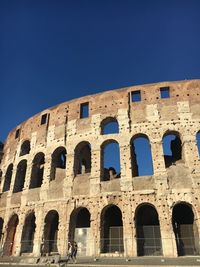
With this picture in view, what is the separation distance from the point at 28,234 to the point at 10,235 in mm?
1843

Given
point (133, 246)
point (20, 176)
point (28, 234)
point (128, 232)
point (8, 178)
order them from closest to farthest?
point (133, 246)
point (128, 232)
point (28, 234)
point (20, 176)
point (8, 178)

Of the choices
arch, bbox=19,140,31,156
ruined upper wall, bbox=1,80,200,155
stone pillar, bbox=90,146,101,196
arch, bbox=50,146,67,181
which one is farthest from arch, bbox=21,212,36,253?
ruined upper wall, bbox=1,80,200,155

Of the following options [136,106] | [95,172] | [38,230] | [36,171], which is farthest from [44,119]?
[38,230]

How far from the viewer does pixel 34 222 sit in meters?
18.1

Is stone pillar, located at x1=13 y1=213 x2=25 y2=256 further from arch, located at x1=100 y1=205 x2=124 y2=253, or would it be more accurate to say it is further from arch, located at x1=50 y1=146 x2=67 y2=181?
arch, located at x1=100 y1=205 x2=124 y2=253

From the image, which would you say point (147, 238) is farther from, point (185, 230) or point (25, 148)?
point (25, 148)

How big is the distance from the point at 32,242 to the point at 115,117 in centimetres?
1042

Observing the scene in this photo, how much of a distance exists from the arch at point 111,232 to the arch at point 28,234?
5.45 meters

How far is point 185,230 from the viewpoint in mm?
14008

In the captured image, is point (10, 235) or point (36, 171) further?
point (36, 171)

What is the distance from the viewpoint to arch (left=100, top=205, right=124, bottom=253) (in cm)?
1413

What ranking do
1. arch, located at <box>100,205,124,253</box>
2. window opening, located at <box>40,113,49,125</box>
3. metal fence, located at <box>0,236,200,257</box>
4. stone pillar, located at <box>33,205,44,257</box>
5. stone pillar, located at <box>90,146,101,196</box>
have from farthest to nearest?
window opening, located at <box>40,113,49,125</box>, stone pillar, located at <box>33,205,44,257</box>, stone pillar, located at <box>90,146,101,196</box>, arch, located at <box>100,205,124,253</box>, metal fence, located at <box>0,236,200,257</box>

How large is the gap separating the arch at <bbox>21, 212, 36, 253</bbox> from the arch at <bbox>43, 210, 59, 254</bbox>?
1.44 metres

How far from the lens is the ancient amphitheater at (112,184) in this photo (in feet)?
45.5
